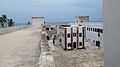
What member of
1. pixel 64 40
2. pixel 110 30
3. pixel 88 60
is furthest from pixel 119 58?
pixel 64 40

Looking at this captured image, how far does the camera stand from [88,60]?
70.7ft

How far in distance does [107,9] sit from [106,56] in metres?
0.76

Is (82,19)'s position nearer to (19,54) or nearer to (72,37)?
(72,37)

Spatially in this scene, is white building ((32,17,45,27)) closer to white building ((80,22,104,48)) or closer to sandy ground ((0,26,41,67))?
white building ((80,22,104,48))

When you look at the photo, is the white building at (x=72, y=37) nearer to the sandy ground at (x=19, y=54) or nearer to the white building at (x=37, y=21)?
the sandy ground at (x=19, y=54)

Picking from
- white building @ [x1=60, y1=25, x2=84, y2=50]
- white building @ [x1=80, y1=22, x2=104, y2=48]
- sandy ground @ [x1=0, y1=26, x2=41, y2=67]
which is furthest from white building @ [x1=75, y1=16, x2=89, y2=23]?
sandy ground @ [x1=0, y1=26, x2=41, y2=67]

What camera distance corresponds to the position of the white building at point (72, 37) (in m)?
28.3

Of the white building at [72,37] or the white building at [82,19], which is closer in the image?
the white building at [72,37]

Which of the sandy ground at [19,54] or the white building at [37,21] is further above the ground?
the white building at [37,21]

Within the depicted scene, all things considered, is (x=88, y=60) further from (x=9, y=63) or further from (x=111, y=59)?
(x=111, y=59)

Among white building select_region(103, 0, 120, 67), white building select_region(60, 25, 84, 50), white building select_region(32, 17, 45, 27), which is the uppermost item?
white building select_region(103, 0, 120, 67)

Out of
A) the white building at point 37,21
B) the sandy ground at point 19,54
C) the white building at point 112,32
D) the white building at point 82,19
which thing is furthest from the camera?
the white building at point 82,19

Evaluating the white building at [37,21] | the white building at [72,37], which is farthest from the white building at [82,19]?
the white building at [72,37]

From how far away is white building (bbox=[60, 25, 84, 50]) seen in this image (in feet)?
93.0
